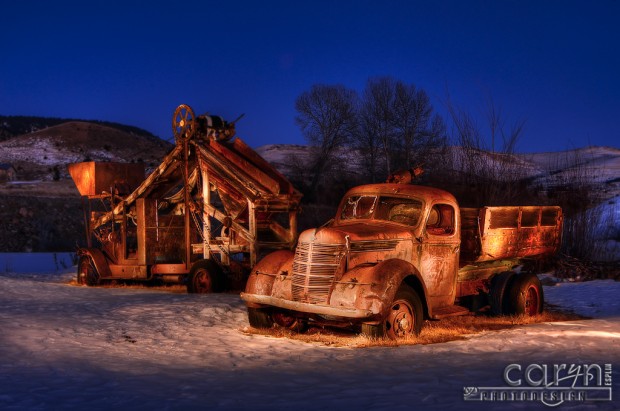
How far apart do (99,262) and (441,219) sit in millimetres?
10193

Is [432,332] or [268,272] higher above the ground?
[268,272]

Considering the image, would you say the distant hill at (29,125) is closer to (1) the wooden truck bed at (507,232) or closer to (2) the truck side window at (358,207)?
(2) the truck side window at (358,207)

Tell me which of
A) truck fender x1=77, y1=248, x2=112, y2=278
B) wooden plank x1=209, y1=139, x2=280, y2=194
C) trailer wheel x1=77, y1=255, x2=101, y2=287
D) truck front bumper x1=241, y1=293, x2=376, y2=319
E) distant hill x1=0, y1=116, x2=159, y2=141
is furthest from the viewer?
distant hill x1=0, y1=116, x2=159, y2=141

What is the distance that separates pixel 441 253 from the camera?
36.3ft

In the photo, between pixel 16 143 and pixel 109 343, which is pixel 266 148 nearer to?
pixel 16 143

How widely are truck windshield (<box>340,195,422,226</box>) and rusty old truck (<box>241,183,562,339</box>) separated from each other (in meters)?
0.02

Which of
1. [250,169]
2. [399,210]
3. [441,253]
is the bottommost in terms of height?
[441,253]

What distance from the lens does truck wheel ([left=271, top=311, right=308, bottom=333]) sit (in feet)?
36.0

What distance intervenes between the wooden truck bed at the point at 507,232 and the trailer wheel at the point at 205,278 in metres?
6.21

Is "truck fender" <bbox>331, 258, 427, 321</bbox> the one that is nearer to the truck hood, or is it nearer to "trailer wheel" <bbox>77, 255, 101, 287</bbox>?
the truck hood

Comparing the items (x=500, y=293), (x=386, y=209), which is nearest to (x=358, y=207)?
(x=386, y=209)

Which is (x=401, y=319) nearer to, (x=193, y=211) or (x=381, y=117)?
(x=193, y=211)

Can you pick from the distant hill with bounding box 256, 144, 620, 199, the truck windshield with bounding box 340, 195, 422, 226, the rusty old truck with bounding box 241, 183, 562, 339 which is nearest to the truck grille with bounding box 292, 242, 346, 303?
the rusty old truck with bounding box 241, 183, 562, 339

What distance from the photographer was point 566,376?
757cm
